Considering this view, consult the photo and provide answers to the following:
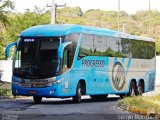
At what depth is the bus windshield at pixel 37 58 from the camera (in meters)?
Answer: 21.7

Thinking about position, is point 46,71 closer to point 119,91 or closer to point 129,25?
point 119,91

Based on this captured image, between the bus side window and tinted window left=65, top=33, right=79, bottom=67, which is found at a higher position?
tinted window left=65, top=33, right=79, bottom=67

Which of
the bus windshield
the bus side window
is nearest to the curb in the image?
the bus side window

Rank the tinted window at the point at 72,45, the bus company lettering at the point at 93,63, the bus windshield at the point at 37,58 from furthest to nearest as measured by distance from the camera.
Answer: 1. the bus company lettering at the point at 93,63
2. the tinted window at the point at 72,45
3. the bus windshield at the point at 37,58

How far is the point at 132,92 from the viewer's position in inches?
1131

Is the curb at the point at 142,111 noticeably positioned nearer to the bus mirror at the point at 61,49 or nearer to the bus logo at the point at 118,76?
the bus mirror at the point at 61,49

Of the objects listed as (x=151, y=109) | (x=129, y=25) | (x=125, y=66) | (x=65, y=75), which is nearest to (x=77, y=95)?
(x=65, y=75)

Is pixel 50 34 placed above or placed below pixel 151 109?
above

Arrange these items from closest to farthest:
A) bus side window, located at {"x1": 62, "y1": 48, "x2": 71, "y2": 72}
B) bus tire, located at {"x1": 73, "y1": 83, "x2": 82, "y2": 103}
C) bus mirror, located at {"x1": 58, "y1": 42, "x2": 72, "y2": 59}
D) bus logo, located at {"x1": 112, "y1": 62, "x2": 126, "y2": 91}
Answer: bus mirror, located at {"x1": 58, "y1": 42, "x2": 72, "y2": 59} → bus side window, located at {"x1": 62, "y1": 48, "x2": 71, "y2": 72} → bus tire, located at {"x1": 73, "y1": 83, "x2": 82, "y2": 103} → bus logo, located at {"x1": 112, "y1": 62, "x2": 126, "y2": 91}

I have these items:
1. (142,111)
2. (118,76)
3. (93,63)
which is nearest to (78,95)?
(93,63)

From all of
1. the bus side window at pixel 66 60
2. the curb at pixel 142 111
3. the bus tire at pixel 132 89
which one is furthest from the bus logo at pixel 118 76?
the curb at pixel 142 111

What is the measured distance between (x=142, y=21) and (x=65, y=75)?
109120 mm

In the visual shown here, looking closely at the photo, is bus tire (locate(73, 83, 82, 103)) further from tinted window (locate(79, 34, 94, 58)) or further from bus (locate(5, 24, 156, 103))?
tinted window (locate(79, 34, 94, 58))

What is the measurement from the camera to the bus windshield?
21734mm
